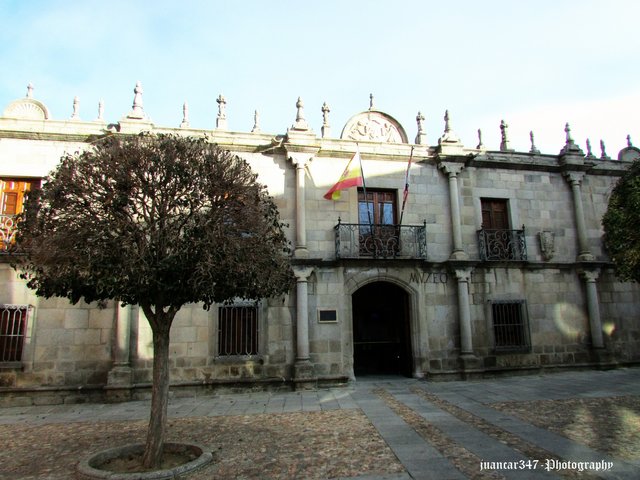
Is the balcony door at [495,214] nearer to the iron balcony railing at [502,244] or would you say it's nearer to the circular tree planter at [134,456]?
the iron balcony railing at [502,244]

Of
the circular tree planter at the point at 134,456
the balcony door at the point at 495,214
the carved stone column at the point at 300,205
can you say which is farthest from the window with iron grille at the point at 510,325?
the circular tree planter at the point at 134,456

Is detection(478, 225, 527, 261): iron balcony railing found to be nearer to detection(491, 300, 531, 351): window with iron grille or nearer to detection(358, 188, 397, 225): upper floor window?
detection(491, 300, 531, 351): window with iron grille

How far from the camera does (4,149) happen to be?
38.1 feet

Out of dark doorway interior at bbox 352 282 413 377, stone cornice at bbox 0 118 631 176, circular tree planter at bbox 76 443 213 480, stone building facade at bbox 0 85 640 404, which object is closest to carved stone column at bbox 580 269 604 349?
stone building facade at bbox 0 85 640 404

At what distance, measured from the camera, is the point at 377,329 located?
1538 centimetres

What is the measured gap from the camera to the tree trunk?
5.63 metres

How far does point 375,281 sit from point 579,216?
7338mm

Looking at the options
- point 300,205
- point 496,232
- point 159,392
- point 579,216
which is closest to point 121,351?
point 159,392

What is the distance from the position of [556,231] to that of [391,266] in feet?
19.6

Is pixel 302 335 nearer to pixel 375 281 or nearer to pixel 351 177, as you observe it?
pixel 375 281

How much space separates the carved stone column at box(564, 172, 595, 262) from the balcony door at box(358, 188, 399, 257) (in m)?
6.12

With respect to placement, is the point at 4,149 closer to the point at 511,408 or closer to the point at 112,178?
the point at 112,178

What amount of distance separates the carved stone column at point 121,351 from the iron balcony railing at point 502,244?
401 inches

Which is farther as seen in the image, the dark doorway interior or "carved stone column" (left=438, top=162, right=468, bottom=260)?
the dark doorway interior
